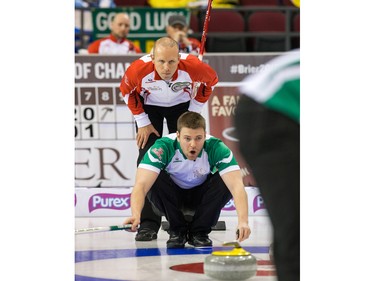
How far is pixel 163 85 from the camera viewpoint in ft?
18.8

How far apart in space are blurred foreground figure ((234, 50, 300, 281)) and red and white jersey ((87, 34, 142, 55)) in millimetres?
6199

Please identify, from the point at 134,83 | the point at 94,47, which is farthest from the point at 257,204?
the point at 94,47

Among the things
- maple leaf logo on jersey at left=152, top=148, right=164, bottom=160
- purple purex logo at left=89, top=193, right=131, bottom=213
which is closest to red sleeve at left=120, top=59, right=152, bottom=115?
maple leaf logo on jersey at left=152, top=148, right=164, bottom=160

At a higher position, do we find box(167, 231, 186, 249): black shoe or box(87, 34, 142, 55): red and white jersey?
box(87, 34, 142, 55): red and white jersey

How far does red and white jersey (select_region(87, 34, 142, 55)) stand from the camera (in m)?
8.18

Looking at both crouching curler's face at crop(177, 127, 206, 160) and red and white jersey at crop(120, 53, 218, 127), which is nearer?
crouching curler's face at crop(177, 127, 206, 160)

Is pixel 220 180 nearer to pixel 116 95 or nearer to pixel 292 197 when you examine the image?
pixel 116 95

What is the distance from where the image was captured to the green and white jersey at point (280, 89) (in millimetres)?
1993

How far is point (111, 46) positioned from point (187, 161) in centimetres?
320

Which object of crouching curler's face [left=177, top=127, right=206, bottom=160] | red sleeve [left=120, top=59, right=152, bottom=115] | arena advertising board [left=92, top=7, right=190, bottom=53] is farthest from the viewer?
arena advertising board [left=92, top=7, right=190, bottom=53]

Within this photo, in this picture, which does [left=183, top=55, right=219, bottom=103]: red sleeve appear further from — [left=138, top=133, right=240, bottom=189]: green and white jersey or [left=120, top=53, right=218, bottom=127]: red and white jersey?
[left=138, top=133, right=240, bottom=189]: green and white jersey
